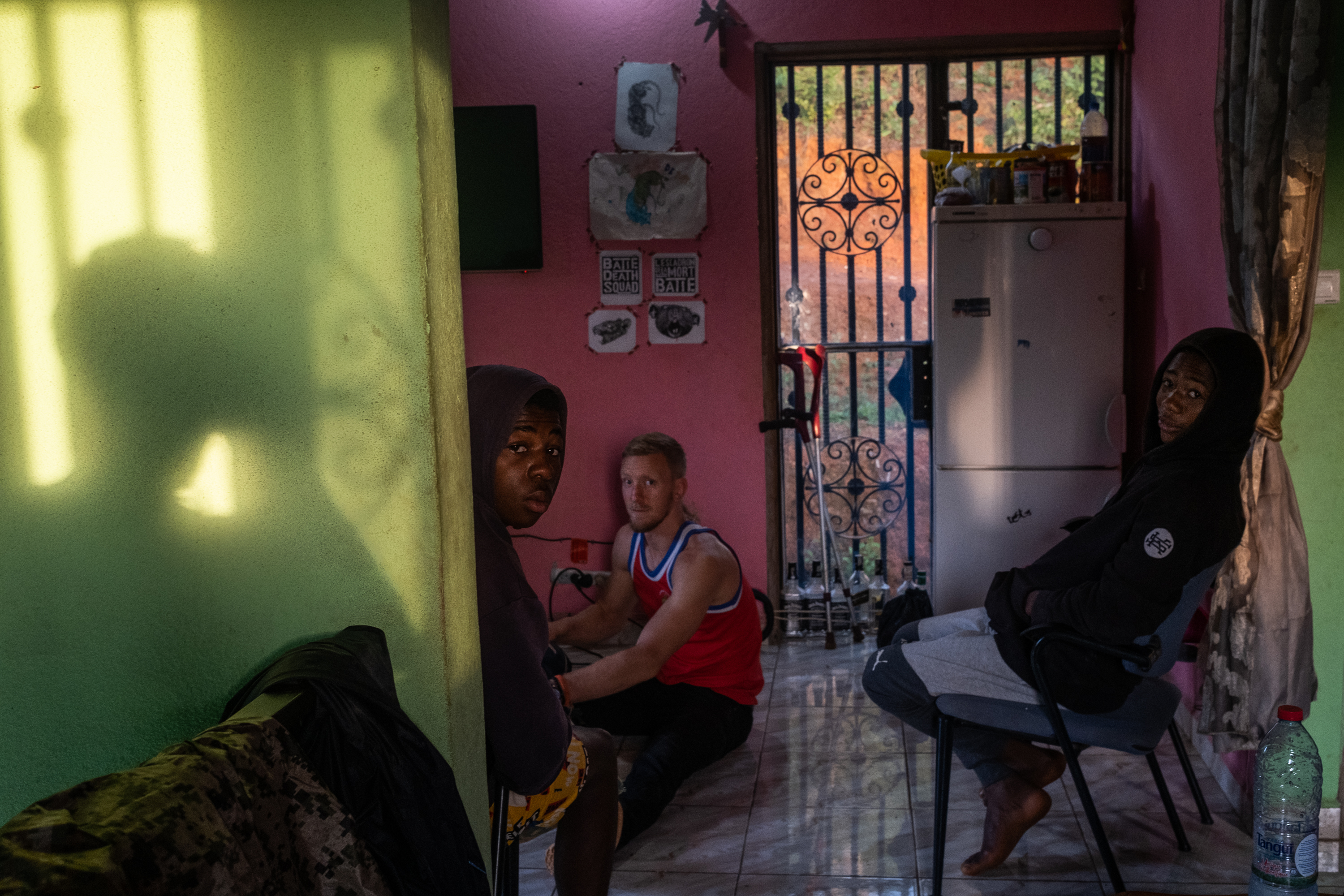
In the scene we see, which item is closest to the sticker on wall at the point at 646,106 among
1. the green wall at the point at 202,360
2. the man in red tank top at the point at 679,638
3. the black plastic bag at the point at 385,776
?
the man in red tank top at the point at 679,638

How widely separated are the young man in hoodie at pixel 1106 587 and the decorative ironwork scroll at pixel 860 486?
179 cm

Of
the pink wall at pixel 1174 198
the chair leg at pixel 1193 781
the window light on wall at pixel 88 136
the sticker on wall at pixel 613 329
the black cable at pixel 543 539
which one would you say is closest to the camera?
the window light on wall at pixel 88 136

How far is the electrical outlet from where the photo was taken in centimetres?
227

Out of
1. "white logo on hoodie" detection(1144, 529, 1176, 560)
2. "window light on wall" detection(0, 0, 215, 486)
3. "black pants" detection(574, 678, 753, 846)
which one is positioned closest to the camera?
"window light on wall" detection(0, 0, 215, 486)

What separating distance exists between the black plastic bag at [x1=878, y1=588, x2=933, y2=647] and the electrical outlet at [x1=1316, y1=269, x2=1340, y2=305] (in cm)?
174

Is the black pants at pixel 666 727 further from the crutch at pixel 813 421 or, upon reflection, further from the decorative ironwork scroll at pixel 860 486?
the decorative ironwork scroll at pixel 860 486

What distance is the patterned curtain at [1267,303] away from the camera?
2.13 m

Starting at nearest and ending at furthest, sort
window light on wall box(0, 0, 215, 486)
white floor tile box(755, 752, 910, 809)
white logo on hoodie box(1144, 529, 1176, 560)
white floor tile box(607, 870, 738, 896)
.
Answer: window light on wall box(0, 0, 215, 486)
white logo on hoodie box(1144, 529, 1176, 560)
white floor tile box(607, 870, 738, 896)
white floor tile box(755, 752, 910, 809)

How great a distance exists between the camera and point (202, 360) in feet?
3.83

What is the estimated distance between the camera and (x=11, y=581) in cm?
118

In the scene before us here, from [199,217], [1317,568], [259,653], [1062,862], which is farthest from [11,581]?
[1317,568]

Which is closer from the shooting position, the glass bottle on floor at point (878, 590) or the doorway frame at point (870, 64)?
the doorway frame at point (870, 64)

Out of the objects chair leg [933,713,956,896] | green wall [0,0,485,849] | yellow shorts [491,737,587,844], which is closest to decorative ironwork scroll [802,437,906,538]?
chair leg [933,713,956,896]

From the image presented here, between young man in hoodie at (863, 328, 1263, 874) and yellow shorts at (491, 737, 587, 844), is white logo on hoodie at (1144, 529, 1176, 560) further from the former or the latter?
yellow shorts at (491, 737, 587, 844)
